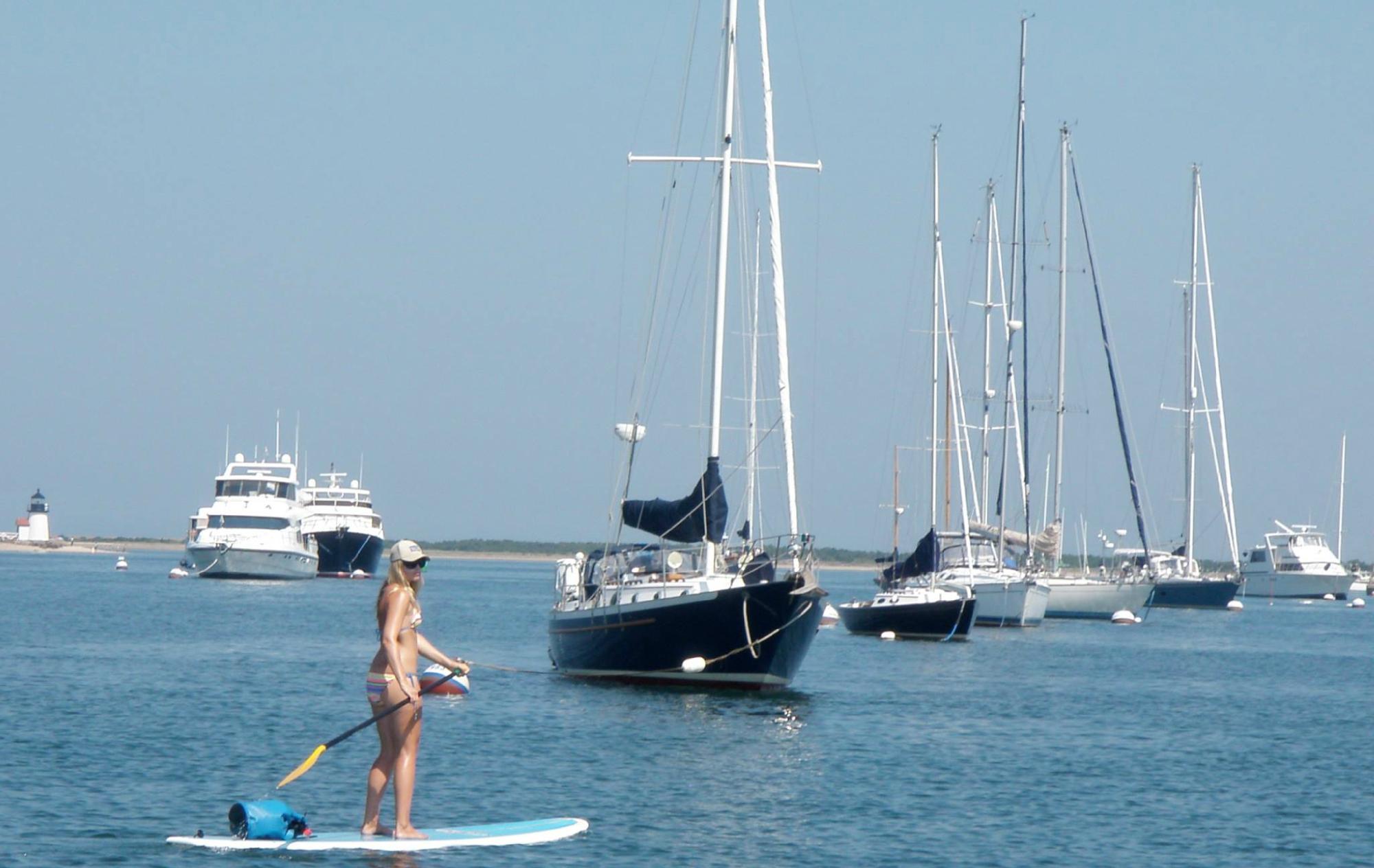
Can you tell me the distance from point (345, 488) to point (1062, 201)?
57248 millimetres

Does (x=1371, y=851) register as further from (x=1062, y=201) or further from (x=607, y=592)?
(x=1062, y=201)

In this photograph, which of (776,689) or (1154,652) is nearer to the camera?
(776,689)

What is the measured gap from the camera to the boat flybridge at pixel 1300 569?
361ft

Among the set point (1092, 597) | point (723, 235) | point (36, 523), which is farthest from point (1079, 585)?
point (36, 523)

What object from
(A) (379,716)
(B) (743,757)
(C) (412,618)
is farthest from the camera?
(B) (743,757)

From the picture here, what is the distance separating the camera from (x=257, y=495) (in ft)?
303

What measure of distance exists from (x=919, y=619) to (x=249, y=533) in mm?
50214

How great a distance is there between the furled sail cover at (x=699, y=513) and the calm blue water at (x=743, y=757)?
8.69ft

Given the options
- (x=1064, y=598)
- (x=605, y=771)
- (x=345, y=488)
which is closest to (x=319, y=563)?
(x=345, y=488)

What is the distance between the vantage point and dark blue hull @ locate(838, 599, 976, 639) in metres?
48.7

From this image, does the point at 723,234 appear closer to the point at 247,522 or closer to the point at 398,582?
the point at 398,582

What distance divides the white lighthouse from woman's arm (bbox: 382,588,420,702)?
181 meters

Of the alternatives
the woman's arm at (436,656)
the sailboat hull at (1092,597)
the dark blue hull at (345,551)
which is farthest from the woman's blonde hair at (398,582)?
the dark blue hull at (345,551)

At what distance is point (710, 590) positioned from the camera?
3005 centimetres
